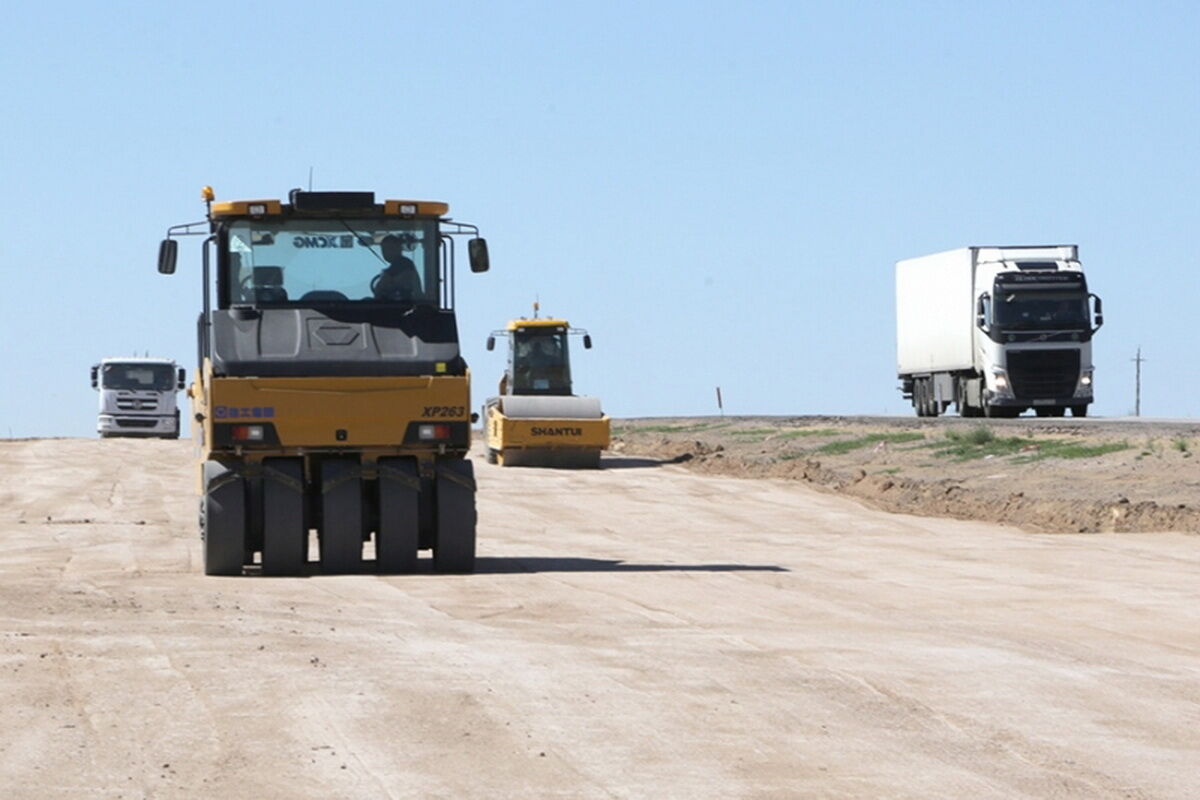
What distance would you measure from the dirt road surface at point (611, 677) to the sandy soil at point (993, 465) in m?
5.82

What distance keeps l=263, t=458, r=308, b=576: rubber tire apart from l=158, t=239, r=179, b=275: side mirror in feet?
6.45

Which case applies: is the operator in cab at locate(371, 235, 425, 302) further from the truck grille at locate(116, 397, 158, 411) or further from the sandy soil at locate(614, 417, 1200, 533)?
the truck grille at locate(116, 397, 158, 411)

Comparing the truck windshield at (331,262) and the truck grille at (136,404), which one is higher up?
the truck windshield at (331,262)

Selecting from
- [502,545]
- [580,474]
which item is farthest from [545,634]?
[580,474]

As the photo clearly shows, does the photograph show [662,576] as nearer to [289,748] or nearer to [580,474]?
[289,748]

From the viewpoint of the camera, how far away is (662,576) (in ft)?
57.7

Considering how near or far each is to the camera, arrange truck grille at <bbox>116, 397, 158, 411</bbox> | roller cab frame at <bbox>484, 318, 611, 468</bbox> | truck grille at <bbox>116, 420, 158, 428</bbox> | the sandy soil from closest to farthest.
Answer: the sandy soil
roller cab frame at <bbox>484, 318, 611, 468</bbox>
truck grille at <bbox>116, 397, 158, 411</bbox>
truck grille at <bbox>116, 420, 158, 428</bbox>

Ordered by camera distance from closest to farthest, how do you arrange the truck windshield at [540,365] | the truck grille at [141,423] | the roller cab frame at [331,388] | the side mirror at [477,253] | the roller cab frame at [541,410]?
the roller cab frame at [331,388], the side mirror at [477,253], the roller cab frame at [541,410], the truck windshield at [540,365], the truck grille at [141,423]

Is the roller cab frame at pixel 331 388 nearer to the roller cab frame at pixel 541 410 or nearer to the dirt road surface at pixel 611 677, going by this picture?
the dirt road surface at pixel 611 677

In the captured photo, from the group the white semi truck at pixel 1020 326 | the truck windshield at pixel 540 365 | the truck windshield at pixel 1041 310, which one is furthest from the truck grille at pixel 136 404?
the truck windshield at pixel 1041 310

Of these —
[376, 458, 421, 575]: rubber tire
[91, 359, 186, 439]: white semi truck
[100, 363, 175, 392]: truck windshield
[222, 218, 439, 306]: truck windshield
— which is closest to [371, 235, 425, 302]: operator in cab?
[222, 218, 439, 306]: truck windshield

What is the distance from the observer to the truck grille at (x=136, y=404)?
5369 centimetres

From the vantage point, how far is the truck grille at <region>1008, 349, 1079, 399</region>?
47219 mm

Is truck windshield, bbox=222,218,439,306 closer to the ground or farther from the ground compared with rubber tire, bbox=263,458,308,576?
farther from the ground
